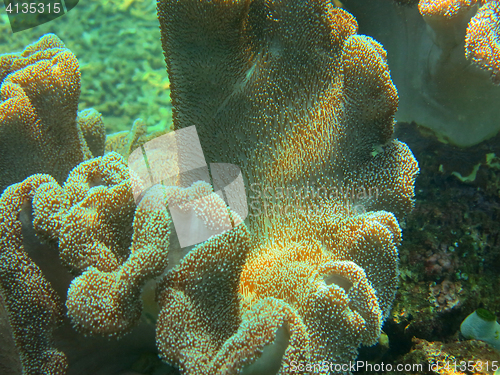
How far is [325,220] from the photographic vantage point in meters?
1.40

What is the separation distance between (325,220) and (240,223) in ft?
1.63

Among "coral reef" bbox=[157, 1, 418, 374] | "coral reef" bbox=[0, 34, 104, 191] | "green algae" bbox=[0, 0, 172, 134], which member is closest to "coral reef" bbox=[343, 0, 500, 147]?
"coral reef" bbox=[157, 1, 418, 374]

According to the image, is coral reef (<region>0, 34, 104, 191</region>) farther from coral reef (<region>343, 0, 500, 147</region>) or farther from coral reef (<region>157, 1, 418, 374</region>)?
coral reef (<region>343, 0, 500, 147</region>)

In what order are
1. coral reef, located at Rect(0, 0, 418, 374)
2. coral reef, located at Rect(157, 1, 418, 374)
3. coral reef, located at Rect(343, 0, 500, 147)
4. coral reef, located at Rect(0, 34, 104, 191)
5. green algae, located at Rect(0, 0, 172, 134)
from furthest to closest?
green algae, located at Rect(0, 0, 172, 134), coral reef, located at Rect(343, 0, 500, 147), coral reef, located at Rect(0, 34, 104, 191), coral reef, located at Rect(157, 1, 418, 374), coral reef, located at Rect(0, 0, 418, 374)

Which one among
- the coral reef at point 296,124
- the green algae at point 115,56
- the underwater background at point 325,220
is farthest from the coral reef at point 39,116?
the green algae at point 115,56

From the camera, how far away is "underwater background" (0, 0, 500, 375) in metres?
1.04

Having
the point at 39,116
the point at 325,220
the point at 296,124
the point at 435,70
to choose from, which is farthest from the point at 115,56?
the point at 325,220

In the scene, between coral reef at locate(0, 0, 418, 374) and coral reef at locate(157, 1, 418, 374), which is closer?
coral reef at locate(0, 0, 418, 374)

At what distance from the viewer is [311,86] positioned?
152 cm

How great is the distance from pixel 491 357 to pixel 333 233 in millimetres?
792

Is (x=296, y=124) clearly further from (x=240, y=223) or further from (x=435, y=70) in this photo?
(x=435, y=70)

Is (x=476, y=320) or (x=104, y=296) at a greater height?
(x=104, y=296)

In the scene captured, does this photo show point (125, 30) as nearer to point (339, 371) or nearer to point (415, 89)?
point (415, 89)

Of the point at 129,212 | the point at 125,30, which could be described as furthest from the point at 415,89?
the point at 125,30
